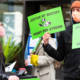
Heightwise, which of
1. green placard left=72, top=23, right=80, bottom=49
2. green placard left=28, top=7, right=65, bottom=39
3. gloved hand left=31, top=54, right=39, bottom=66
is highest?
green placard left=28, top=7, right=65, bottom=39

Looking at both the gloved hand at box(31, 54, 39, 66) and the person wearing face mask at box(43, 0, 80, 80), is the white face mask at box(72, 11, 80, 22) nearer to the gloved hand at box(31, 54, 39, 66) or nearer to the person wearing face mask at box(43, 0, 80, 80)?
the person wearing face mask at box(43, 0, 80, 80)

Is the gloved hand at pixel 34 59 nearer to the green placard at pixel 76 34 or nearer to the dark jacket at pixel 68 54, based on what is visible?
the dark jacket at pixel 68 54

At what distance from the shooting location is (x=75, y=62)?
9.91 ft

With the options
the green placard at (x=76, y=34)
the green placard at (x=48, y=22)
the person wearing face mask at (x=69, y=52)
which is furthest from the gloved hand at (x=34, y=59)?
the green placard at (x=76, y=34)

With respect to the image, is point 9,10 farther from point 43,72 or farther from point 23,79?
Answer: point 23,79

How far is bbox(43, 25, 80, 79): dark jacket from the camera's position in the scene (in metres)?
3.01

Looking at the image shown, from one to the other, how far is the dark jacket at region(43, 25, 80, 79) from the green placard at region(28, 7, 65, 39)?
136 mm

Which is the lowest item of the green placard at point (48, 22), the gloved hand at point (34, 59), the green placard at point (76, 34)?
the gloved hand at point (34, 59)

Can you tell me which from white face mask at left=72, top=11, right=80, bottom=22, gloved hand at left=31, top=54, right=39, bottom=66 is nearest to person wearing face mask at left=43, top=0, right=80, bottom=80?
white face mask at left=72, top=11, right=80, bottom=22

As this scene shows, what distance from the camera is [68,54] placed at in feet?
10.1

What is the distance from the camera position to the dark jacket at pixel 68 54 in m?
3.01

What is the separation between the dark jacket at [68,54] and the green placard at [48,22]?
0.45ft

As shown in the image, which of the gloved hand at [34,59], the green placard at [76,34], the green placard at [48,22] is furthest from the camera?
the gloved hand at [34,59]

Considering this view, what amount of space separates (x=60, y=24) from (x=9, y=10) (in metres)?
4.75
